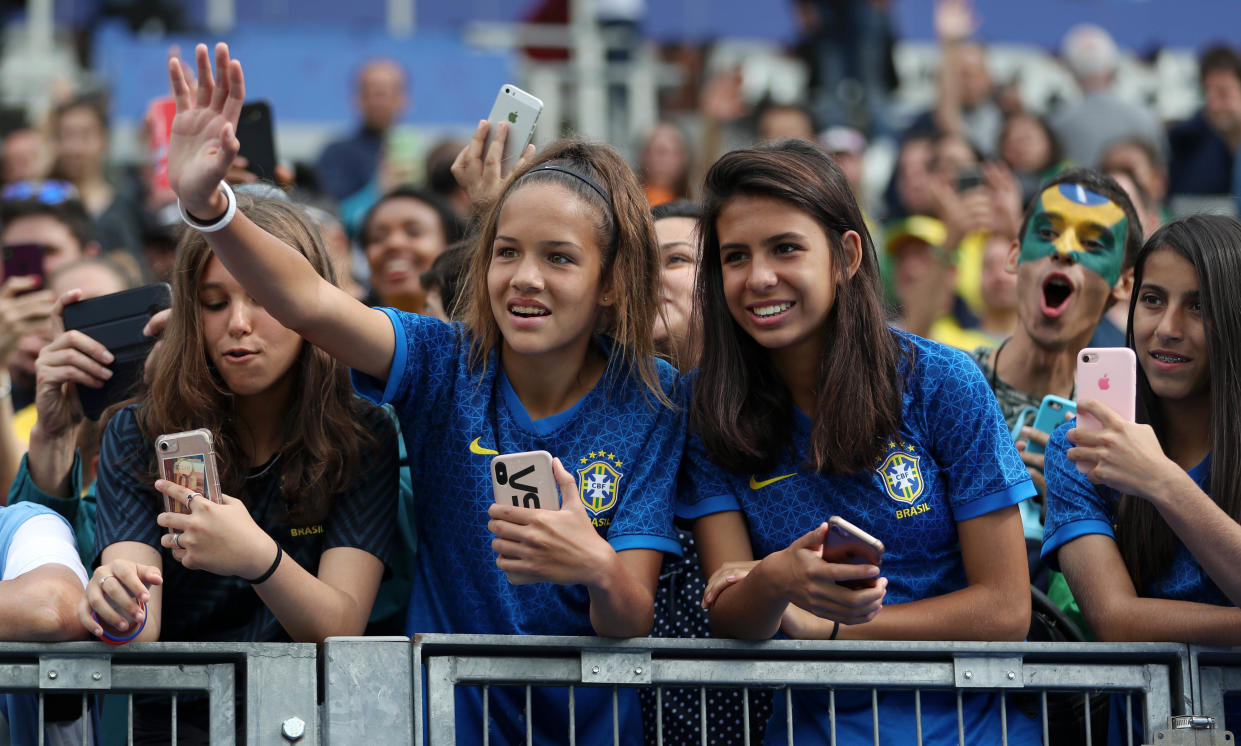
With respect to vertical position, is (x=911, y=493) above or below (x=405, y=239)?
below

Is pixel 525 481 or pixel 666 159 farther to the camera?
pixel 666 159

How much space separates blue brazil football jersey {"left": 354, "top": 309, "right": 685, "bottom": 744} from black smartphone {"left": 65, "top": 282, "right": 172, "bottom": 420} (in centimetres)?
81

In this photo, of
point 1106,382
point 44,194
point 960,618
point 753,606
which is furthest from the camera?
point 44,194

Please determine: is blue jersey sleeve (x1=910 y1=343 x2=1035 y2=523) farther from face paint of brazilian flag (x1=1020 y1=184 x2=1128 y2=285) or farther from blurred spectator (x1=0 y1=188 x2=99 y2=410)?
blurred spectator (x1=0 y1=188 x2=99 y2=410)

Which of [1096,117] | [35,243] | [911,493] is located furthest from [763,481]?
[1096,117]

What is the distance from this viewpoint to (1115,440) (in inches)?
129

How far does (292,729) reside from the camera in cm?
299

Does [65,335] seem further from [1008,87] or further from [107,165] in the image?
[1008,87]

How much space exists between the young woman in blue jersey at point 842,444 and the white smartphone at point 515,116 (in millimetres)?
774

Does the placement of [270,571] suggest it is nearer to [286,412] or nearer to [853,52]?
[286,412]

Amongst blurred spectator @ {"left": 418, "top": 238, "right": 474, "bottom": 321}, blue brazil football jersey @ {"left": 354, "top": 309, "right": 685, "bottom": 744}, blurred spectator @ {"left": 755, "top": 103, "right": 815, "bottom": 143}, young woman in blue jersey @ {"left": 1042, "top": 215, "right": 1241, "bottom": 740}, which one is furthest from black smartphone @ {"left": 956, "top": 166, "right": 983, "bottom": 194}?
blue brazil football jersey @ {"left": 354, "top": 309, "right": 685, "bottom": 744}

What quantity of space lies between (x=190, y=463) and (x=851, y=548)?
1.33 metres

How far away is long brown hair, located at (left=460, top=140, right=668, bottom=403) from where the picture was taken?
3.66m

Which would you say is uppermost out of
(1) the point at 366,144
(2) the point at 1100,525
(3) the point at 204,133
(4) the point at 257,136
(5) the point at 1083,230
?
(1) the point at 366,144
